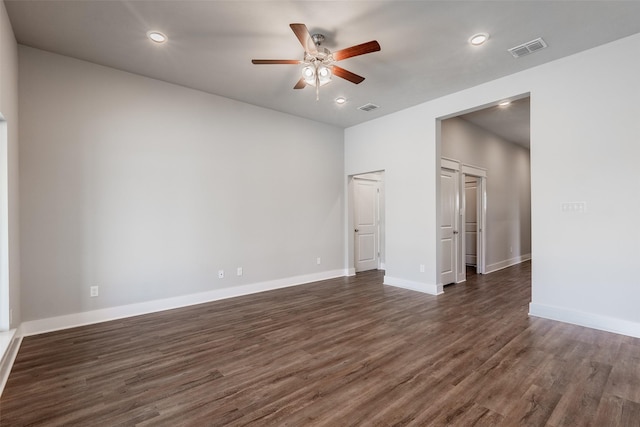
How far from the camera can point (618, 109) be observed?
329 cm

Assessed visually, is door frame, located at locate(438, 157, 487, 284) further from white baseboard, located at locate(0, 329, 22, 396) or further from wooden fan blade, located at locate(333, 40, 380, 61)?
white baseboard, located at locate(0, 329, 22, 396)

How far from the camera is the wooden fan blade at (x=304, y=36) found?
2508 millimetres

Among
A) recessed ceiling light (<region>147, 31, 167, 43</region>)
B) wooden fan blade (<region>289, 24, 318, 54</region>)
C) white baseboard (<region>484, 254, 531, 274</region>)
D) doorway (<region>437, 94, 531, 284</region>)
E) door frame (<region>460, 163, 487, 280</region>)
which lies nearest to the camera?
wooden fan blade (<region>289, 24, 318, 54</region>)

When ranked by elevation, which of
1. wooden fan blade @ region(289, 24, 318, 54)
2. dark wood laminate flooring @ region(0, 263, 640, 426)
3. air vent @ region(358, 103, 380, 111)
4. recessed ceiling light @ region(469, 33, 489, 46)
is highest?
air vent @ region(358, 103, 380, 111)

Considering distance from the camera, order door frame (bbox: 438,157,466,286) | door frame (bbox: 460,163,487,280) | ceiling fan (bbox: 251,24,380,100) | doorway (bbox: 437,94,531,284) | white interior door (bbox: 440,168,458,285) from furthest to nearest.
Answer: door frame (bbox: 460,163,487,280)
doorway (bbox: 437,94,531,284)
door frame (bbox: 438,157,466,286)
white interior door (bbox: 440,168,458,285)
ceiling fan (bbox: 251,24,380,100)

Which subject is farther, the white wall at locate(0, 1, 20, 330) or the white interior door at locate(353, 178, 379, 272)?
the white interior door at locate(353, 178, 379, 272)

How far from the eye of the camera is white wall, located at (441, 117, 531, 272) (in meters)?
6.02

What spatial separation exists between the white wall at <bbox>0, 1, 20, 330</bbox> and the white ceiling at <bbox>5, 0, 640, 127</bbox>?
348mm

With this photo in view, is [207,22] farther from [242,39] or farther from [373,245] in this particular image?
[373,245]

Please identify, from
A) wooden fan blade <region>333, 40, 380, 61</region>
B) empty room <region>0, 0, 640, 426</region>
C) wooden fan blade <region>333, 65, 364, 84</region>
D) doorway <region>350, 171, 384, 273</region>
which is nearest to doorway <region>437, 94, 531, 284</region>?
empty room <region>0, 0, 640, 426</region>

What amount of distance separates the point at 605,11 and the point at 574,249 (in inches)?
96.0

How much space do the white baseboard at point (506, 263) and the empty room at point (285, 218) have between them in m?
1.34

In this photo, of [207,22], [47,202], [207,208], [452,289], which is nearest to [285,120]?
[207,208]

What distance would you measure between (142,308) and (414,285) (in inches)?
164
